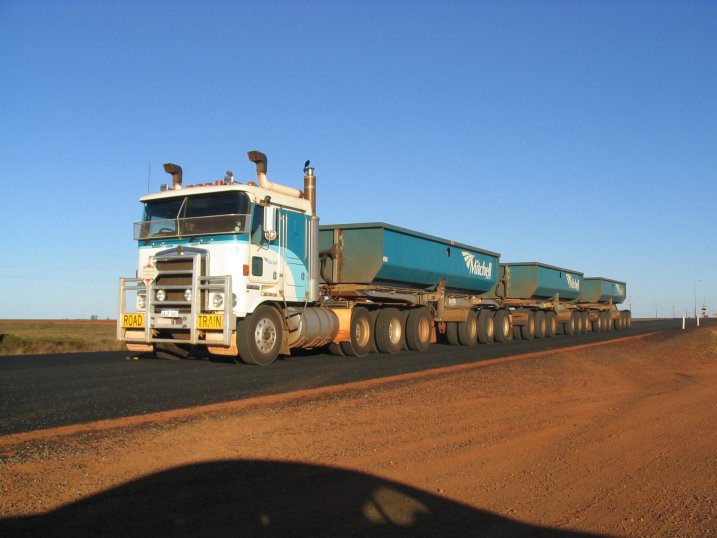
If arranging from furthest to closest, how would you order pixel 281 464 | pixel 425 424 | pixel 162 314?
pixel 162 314 < pixel 425 424 < pixel 281 464

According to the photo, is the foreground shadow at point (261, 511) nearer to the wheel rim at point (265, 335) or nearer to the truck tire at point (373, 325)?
the wheel rim at point (265, 335)

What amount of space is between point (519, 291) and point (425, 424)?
70.3ft

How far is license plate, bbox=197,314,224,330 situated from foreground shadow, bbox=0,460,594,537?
22.3ft

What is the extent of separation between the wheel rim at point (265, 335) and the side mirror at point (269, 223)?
166 cm

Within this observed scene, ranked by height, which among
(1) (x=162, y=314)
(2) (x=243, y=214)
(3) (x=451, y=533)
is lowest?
(3) (x=451, y=533)

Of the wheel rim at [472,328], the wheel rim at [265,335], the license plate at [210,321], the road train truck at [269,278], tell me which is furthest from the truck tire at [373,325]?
the license plate at [210,321]

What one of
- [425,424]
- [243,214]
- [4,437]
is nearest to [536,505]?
[425,424]

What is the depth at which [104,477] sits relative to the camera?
16.9 ft

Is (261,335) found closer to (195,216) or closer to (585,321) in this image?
(195,216)

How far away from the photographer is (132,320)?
42.9ft

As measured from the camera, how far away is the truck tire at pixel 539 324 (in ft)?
95.0

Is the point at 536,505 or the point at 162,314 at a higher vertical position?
Result: the point at 162,314

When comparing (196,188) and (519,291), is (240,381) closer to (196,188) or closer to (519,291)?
(196,188)

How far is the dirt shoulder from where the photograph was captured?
14.8ft
